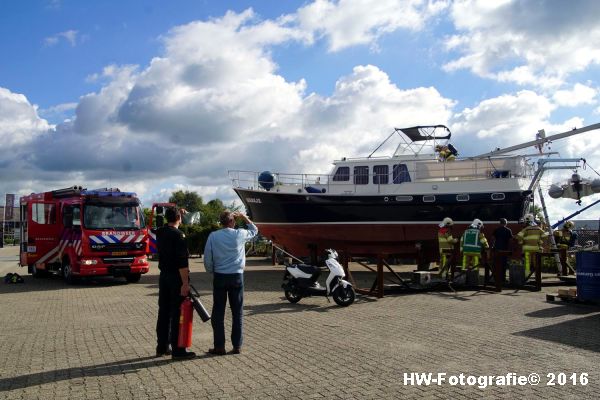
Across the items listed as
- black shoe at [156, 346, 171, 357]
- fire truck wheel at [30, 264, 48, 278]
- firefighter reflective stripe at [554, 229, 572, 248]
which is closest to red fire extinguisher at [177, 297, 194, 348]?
black shoe at [156, 346, 171, 357]

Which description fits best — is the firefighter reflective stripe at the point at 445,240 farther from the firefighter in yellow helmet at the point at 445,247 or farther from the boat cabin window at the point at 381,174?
the boat cabin window at the point at 381,174

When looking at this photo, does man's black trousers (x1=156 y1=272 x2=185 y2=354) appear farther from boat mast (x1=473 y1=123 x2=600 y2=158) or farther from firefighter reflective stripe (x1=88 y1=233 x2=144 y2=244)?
boat mast (x1=473 y1=123 x2=600 y2=158)

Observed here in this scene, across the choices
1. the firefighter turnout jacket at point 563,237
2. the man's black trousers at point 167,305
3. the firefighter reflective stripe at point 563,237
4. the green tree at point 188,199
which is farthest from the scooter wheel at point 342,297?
the green tree at point 188,199

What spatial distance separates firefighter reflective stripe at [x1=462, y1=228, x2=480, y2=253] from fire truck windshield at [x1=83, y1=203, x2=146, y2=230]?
9.24 metres

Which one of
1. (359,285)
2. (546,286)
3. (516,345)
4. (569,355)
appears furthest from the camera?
(359,285)

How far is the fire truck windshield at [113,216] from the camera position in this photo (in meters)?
14.9

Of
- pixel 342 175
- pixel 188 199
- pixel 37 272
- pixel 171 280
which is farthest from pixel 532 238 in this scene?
pixel 188 199

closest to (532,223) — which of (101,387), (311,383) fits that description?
(311,383)

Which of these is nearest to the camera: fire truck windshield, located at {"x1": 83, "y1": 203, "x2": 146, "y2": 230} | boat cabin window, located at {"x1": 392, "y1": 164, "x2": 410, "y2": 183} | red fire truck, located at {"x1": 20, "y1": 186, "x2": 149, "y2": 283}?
red fire truck, located at {"x1": 20, "y1": 186, "x2": 149, "y2": 283}

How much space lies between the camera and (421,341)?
23.9 ft

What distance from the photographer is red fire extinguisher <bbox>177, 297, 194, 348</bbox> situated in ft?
21.1

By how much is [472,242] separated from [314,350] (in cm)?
774

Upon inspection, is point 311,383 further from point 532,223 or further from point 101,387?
point 532,223

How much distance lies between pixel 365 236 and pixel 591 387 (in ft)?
43.7
